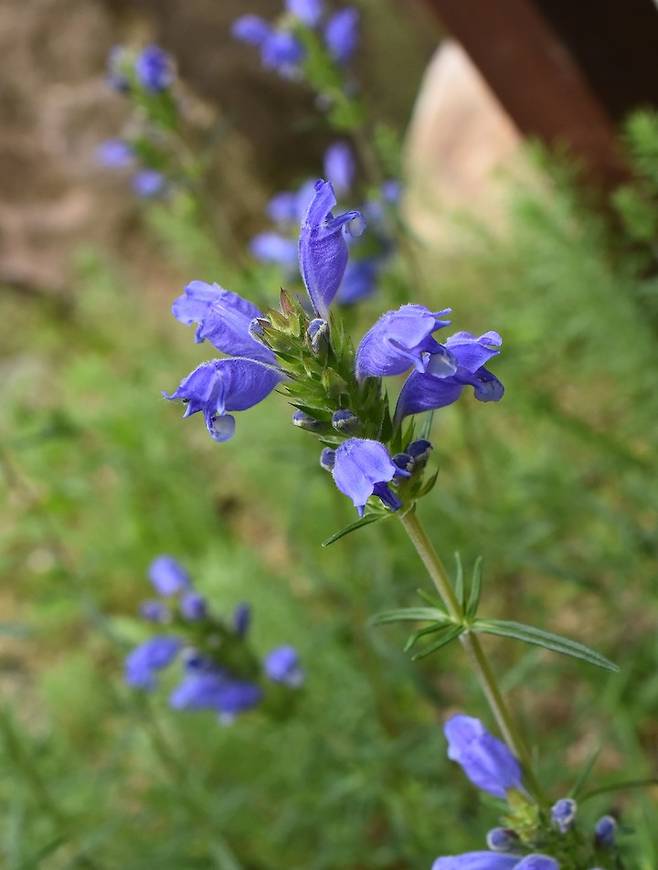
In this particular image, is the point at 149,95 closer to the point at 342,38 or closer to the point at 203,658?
the point at 342,38

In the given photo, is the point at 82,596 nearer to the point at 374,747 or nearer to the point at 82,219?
the point at 374,747

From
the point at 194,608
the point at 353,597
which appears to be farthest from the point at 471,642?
the point at 353,597

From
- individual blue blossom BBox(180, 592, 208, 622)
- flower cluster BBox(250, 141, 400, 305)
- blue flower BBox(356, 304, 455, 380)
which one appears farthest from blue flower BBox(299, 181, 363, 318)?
flower cluster BBox(250, 141, 400, 305)

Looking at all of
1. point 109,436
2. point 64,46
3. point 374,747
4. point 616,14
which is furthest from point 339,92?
point 64,46

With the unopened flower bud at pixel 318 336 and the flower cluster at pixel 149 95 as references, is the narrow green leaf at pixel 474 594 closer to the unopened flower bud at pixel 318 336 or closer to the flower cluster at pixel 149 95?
the unopened flower bud at pixel 318 336

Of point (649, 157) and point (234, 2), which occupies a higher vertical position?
point (234, 2)

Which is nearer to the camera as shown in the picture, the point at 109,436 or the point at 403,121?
the point at 109,436

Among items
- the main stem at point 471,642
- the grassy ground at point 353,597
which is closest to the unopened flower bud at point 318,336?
the main stem at point 471,642
